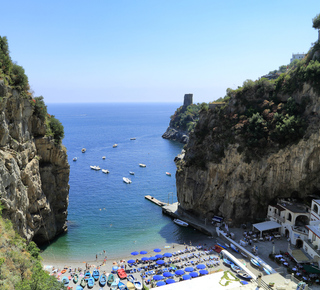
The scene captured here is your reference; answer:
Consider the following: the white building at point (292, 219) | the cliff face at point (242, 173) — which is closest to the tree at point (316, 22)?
the cliff face at point (242, 173)

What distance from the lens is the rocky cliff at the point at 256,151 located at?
3700cm

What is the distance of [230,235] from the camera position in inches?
1505

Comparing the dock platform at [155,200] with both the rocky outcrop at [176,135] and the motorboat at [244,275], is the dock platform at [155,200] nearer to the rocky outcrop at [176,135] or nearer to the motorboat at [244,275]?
the motorboat at [244,275]

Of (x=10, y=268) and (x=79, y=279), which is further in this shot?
(x=79, y=279)

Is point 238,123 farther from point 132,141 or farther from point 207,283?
point 132,141

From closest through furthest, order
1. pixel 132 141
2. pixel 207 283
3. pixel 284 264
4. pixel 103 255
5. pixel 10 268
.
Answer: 1. pixel 10 268
2. pixel 207 283
3. pixel 284 264
4. pixel 103 255
5. pixel 132 141

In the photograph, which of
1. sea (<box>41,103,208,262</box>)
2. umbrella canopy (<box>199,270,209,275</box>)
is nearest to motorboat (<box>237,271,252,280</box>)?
umbrella canopy (<box>199,270,209,275</box>)

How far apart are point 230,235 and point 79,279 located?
2075 cm

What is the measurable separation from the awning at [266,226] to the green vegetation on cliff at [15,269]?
26.2 meters

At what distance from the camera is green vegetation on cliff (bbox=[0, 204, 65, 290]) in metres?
17.7

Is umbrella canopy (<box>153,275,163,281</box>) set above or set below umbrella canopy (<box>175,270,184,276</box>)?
below

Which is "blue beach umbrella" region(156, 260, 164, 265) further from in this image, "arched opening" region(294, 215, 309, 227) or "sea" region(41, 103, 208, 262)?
"arched opening" region(294, 215, 309, 227)

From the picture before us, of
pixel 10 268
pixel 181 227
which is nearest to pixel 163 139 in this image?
pixel 181 227

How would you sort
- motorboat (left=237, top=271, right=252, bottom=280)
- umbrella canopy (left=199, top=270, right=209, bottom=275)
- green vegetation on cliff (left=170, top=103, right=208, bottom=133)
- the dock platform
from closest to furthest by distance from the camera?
motorboat (left=237, top=271, right=252, bottom=280), umbrella canopy (left=199, top=270, right=209, bottom=275), the dock platform, green vegetation on cliff (left=170, top=103, right=208, bottom=133)
